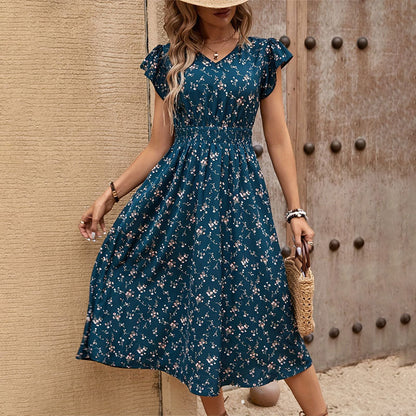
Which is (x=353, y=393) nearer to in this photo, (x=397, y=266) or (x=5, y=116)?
(x=397, y=266)

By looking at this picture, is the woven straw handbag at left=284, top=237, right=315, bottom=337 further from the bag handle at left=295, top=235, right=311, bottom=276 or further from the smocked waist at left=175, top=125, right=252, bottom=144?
the smocked waist at left=175, top=125, right=252, bottom=144

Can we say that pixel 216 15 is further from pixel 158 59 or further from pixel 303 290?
pixel 303 290

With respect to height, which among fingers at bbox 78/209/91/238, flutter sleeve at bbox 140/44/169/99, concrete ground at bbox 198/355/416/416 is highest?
flutter sleeve at bbox 140/44/169/99

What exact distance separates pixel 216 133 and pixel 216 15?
37 cm

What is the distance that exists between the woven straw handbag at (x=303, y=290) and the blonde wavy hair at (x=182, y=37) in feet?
2.10

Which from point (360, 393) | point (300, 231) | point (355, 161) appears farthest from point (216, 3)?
point (360, 393)

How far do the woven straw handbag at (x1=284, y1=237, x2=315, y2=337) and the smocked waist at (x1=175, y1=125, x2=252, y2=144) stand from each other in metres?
0.40

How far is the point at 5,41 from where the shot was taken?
7.43ft

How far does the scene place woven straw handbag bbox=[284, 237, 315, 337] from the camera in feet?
6.53

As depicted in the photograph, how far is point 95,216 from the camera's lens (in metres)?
2.24

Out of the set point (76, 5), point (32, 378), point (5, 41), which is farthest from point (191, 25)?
point (32, 378)

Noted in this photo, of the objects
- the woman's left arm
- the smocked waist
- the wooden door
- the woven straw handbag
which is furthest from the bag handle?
the wooden door

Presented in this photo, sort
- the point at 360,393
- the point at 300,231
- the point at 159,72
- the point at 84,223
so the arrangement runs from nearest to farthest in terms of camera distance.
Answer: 1. the point at 300,231
2. the point at 159,72
3. the point at 84,223
4. the point at 360,393

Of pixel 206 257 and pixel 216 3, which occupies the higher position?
pixel 216 3
